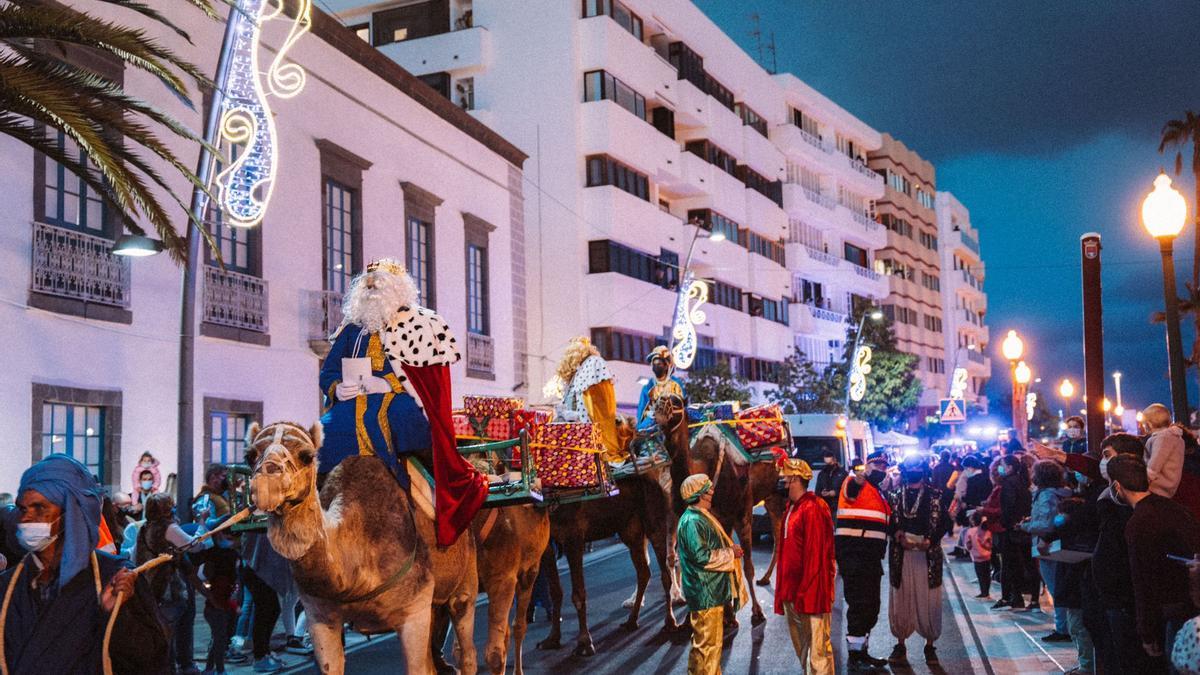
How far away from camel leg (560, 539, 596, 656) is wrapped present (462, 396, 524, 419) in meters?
2.16

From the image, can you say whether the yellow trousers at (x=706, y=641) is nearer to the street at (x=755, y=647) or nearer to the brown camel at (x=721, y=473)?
the street at (x=755, y=647)

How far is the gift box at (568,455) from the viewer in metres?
10.3

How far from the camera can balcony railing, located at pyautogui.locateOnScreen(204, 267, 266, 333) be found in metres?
19.9

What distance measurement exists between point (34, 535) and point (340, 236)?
20.4 meters

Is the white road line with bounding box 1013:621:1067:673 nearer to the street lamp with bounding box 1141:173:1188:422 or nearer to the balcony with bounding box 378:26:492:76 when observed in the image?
the street lamp with bounding box 1141:173:1188:422

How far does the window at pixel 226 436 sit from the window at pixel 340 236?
149 inches

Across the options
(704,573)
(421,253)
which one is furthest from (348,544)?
(421,253)

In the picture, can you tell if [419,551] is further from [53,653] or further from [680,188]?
[680,188]

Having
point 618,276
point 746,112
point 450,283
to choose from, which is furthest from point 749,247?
point 450,283

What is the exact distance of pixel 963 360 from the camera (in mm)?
95062

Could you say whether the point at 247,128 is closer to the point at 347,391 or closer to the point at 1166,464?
the point at 347,391

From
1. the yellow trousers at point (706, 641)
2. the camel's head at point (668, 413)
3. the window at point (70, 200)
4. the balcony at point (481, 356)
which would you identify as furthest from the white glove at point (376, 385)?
the balcony at point (481, 356)

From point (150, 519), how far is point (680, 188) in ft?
123

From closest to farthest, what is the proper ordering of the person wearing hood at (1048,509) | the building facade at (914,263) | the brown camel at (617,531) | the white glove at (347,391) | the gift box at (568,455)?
the white glove at (347,391)
the gift box at (568,455)
the person wearing hood at (1048,509)
the brown camel at (617,531)
the building facade at (914,263)
